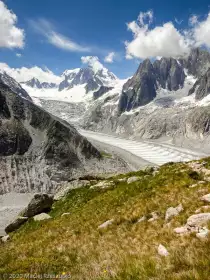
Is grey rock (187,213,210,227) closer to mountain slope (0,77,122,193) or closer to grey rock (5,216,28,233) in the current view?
grey rock (5,216,28,233)

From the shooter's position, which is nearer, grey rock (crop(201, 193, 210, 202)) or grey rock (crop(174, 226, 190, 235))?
grey rock (crop(174, 226, 190, 235))

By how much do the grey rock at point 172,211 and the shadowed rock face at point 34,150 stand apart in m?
133

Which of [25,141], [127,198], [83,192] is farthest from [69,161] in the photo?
[127,198]

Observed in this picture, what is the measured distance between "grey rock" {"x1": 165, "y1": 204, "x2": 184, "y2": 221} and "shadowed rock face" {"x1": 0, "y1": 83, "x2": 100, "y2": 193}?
13278cm

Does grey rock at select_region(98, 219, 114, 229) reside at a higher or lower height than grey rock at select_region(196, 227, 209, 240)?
lower

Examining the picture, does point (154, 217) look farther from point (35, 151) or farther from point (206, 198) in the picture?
point (35, 151)

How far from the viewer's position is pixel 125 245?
496 inches

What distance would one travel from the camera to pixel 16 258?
1380cm

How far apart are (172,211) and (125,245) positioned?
3.32 m

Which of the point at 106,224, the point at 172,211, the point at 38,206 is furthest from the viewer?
the point at 38,206

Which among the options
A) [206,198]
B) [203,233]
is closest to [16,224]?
[206,198]

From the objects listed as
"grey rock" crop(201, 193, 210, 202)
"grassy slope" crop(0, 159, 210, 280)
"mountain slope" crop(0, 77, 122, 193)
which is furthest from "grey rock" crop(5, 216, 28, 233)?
"mountain slope" crop(0, 77, 122, 193)

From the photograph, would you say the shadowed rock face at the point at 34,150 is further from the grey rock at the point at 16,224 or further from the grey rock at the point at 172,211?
the grey rock at the point at 172,211

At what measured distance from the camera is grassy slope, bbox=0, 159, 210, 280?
7.65m
